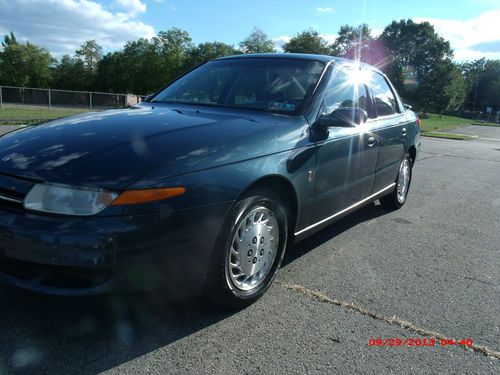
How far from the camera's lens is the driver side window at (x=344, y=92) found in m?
3.53

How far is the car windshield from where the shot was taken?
134 inches

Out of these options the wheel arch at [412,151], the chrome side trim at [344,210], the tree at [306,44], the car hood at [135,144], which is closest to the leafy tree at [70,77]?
the tree at [306,44]

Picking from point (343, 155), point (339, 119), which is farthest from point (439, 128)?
point (339, 119)

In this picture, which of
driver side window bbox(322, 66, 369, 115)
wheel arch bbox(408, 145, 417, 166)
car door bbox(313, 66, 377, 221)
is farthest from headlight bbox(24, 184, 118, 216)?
wheel arch bbox(408, 145, 417, 166)

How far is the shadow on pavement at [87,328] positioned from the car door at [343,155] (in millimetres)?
1271

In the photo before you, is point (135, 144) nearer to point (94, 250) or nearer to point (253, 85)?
point (94, 250)

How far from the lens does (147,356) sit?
225cm

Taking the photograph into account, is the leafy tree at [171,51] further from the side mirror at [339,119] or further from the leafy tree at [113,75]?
the side mirror at [339,119]

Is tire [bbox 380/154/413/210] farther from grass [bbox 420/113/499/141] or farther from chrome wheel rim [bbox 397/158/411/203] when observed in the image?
grass [bbox 420/113/499/141]

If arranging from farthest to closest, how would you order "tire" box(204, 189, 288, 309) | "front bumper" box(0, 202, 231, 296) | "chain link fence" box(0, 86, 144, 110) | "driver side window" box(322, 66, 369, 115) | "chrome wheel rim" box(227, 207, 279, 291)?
"chain link fence" box(0, 86, 144, 110) < "driver side window" box(322, 66, 369, 115) < "chrome wheel rim" box(227, 207, 279, 291) < "tire" box(204, 189, 288, 309) < "front bumper" box(0, 202, 231, 296)

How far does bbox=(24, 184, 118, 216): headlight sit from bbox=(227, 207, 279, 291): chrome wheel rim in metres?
0.80

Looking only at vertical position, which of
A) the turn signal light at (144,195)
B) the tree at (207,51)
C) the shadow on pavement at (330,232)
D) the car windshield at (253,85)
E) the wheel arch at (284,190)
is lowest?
the shadow on pavement at (330,232)

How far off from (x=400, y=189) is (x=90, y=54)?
74510mm

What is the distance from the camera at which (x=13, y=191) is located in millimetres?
2225
